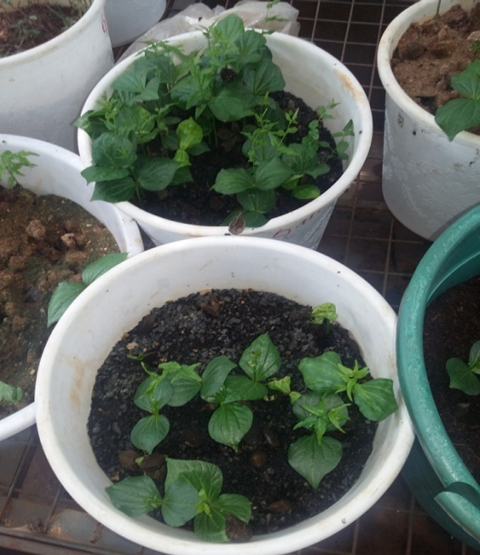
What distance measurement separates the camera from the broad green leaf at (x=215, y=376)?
0.74 meters

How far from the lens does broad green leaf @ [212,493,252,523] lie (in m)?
0.69

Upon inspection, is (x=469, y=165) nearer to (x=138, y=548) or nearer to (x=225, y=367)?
(x=225, y=367)

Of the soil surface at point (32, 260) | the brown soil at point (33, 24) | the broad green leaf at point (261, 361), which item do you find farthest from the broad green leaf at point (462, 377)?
the brown soil at point (33, 24)

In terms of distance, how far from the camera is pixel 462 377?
83cm

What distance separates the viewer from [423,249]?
1.27m

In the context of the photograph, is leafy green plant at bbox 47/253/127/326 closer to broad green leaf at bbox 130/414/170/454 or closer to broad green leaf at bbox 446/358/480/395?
broad green leaf at bbox 130/414/170/454

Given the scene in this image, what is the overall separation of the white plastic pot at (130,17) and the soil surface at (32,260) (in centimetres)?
58

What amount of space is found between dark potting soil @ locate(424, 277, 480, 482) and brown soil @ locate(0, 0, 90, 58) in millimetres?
915

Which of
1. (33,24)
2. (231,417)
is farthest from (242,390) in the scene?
(33,24)

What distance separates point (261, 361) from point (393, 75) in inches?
22.8

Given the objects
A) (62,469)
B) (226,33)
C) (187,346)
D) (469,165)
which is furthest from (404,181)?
(62,469)

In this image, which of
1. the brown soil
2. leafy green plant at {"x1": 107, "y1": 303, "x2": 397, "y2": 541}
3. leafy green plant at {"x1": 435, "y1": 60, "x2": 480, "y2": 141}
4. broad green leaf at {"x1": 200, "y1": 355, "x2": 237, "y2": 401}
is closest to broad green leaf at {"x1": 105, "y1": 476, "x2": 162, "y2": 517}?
leafy green plant at {"x1": 107, "y1": 303, "x2": 397, "y2": 541}

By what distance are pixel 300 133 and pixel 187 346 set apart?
0.47 m

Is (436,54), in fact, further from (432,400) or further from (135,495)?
(135,495)
